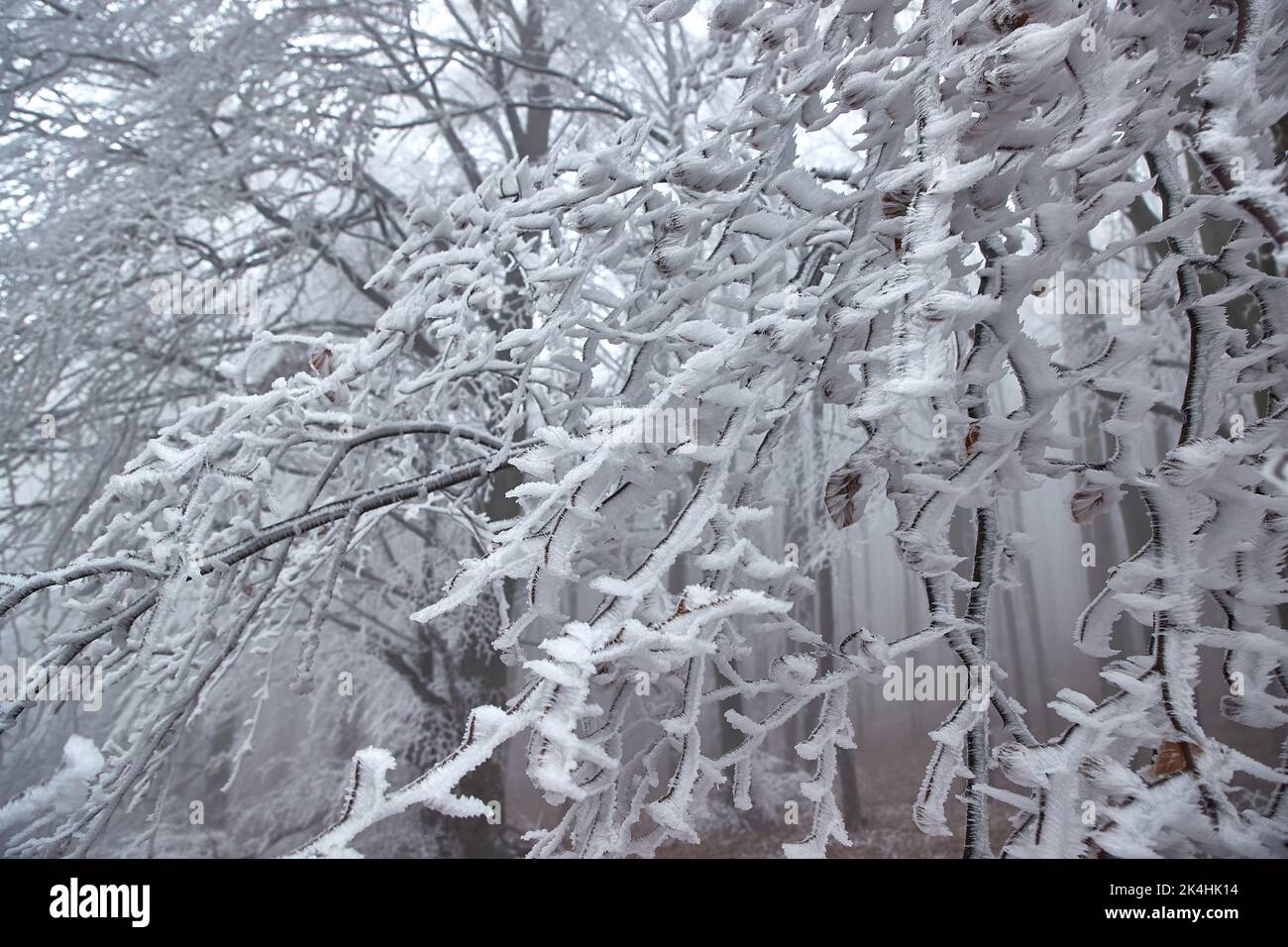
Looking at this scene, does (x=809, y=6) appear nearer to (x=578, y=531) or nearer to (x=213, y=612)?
(x=578, y=531)

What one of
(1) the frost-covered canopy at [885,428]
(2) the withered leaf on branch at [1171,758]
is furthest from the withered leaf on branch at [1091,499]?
(2) the withered leaf on branch at [1171,758]

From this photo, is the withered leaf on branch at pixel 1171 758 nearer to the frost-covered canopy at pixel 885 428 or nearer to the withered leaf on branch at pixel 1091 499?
the frost-covered canopy at pixel 885 428

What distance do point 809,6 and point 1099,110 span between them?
0.40 m

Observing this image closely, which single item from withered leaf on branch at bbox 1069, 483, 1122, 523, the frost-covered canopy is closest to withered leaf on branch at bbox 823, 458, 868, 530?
the frost-covered canopy

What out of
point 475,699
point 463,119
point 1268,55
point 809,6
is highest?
point 463,119

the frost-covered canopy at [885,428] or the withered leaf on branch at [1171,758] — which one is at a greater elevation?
the frost-covered canopy at [885,428]

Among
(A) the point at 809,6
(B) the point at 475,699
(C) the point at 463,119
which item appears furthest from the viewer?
(C) the point at 463,119

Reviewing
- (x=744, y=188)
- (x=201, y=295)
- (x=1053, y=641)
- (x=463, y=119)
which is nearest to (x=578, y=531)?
(x=744, y=188)

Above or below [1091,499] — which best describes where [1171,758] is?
below

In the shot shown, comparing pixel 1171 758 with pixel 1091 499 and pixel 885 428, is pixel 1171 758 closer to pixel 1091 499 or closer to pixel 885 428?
pixel 1091 499

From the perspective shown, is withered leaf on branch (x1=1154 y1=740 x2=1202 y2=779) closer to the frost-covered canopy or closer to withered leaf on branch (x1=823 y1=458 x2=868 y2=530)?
the frost-covered canopy

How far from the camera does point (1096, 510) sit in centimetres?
89

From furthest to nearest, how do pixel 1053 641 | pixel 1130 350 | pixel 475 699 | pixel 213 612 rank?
pixel 1053 641, pixel 475 699, pixel 213 612, pixel 1130 350

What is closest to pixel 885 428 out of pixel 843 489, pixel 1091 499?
pixel 843 489
